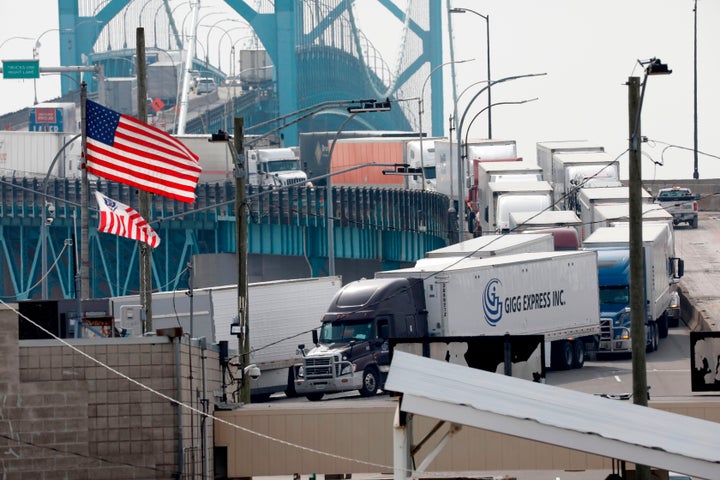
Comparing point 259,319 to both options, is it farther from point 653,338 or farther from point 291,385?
point 653,338

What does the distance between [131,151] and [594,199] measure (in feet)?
114

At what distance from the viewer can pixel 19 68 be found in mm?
87000

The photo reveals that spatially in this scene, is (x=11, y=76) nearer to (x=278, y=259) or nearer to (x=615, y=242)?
(x=278, y=259)

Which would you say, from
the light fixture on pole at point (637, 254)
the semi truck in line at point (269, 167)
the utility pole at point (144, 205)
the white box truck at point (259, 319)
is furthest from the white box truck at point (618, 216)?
the semi truck in line at point (269, 167)

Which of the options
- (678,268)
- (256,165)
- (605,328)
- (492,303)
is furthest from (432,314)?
(256,165)

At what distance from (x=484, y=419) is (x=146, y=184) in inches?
602

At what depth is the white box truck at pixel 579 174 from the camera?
7144 centimetres

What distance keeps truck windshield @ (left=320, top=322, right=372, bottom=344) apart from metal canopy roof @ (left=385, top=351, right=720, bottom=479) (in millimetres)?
25081

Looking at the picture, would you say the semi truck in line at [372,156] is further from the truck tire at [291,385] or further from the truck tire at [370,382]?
the truck tire at [370,382]

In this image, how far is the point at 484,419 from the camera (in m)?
16.2

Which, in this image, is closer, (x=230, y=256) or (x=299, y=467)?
(x=299, y=467)

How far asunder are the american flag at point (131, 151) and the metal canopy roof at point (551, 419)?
13497 mm

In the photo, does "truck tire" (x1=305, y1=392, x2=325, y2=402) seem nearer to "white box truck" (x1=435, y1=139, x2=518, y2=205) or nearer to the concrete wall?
the concrete wall

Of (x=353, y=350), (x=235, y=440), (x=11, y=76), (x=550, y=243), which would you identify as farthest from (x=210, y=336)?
(x=11, y=76)
